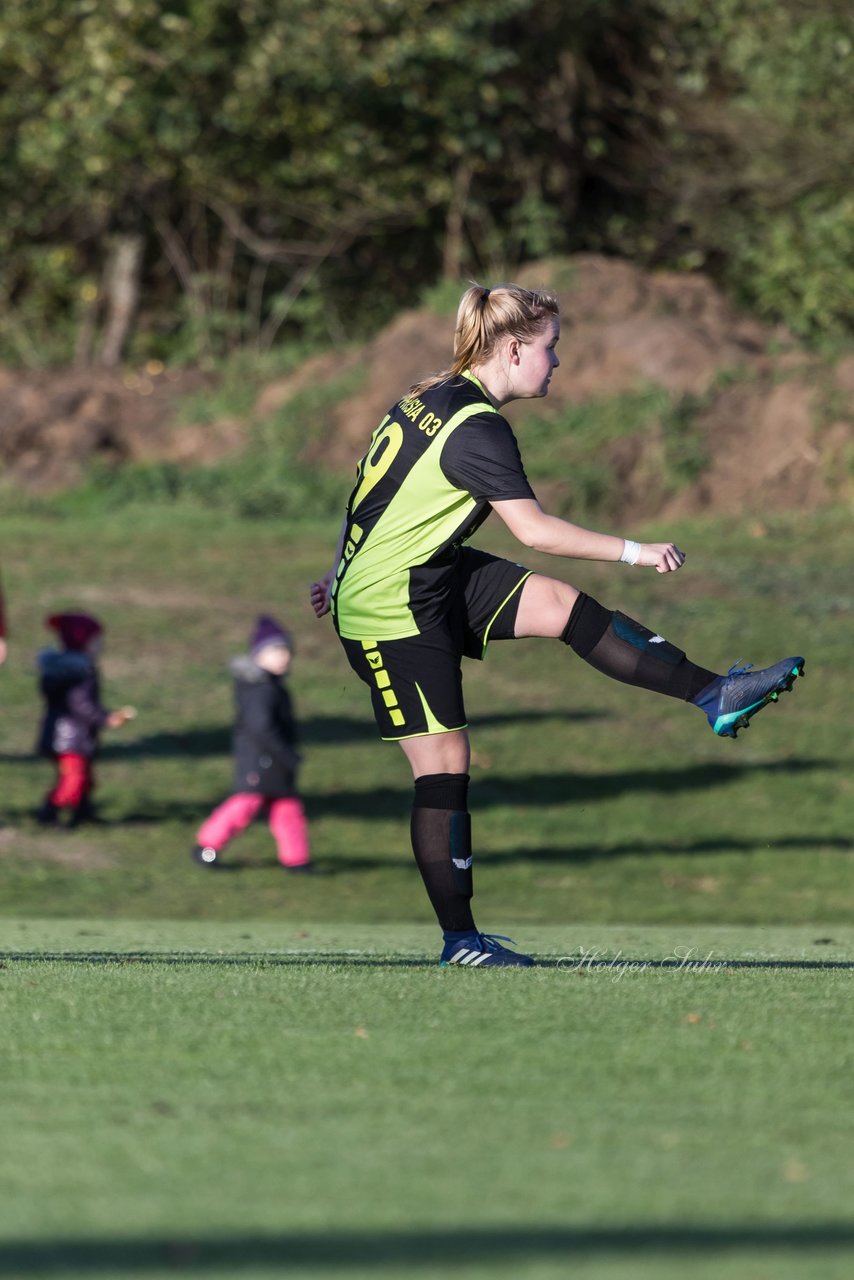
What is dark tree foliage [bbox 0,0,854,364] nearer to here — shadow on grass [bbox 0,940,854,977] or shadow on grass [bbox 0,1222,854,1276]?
shadow on grass [bbox 0,940,854,977]

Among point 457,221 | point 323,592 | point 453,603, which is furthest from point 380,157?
point 453,603

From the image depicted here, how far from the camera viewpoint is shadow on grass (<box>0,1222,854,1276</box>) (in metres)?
2.75

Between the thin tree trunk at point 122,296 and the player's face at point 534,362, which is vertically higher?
the thin tree trunk at point 122,296

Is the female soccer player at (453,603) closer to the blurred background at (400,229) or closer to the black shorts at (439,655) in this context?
the black shorts at (439,655)

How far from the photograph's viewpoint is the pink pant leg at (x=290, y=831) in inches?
499

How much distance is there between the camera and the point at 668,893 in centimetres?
1284

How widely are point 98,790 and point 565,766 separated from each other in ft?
11.9

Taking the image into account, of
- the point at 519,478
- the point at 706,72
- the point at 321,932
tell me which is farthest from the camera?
the point at 706,72

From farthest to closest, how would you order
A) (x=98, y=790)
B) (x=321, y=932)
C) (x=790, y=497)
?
(x=790, y=497), (x=98, y=790), (x=321, y=932)

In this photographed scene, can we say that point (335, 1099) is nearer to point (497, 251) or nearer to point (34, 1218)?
point (34, 1218)

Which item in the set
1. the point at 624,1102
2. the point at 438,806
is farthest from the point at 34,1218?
the point at 438,806

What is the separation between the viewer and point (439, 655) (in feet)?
19.8

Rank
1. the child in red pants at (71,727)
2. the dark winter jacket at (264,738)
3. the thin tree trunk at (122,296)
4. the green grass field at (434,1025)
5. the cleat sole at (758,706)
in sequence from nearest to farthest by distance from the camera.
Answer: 1. the green grass field at (434,1025)
2. the cleat sole at (758,706)
3. the dark winter jacket at (264,738)
4. the child in red pants at (71,727)
5. the thin tree trunk at (122,296)

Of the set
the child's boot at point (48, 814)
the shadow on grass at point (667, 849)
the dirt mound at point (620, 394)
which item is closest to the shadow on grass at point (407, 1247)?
the shadow on grass at point (667, 849)
